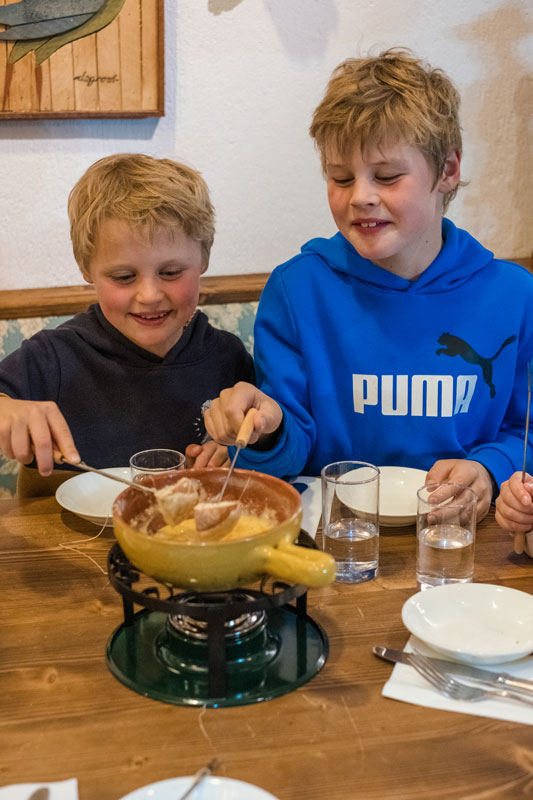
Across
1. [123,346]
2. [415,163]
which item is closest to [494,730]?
[415,163]

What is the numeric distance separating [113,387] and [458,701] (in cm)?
116

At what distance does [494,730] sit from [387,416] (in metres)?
0.89

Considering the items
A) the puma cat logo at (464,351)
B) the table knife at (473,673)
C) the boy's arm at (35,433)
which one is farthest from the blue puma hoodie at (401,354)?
the table knife at (473,673)

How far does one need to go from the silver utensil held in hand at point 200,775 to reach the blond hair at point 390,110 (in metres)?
1.09

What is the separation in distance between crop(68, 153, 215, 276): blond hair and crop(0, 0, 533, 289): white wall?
705mm

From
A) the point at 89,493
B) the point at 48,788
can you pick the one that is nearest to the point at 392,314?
the point at 89,493

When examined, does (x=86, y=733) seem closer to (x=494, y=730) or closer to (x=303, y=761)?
(x=303, y=761)

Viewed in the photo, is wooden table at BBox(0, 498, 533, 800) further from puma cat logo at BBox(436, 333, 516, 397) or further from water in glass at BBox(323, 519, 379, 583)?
puma cat logo at BBox(436, 333, 516, 397)

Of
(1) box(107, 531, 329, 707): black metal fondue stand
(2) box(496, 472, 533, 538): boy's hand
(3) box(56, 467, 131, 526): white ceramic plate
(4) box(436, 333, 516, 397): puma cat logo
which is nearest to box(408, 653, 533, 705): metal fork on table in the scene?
(1) box(107, 531, 329, 707): black metal fondue stand

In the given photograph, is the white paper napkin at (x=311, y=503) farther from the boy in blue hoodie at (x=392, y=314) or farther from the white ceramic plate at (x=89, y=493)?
the white ceramic plate at (x=89, y=493)

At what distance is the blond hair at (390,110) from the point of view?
147cm

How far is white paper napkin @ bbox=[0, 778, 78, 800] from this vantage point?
28.8 inches

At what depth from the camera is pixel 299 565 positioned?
833 mm

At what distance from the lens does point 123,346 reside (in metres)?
1.81
